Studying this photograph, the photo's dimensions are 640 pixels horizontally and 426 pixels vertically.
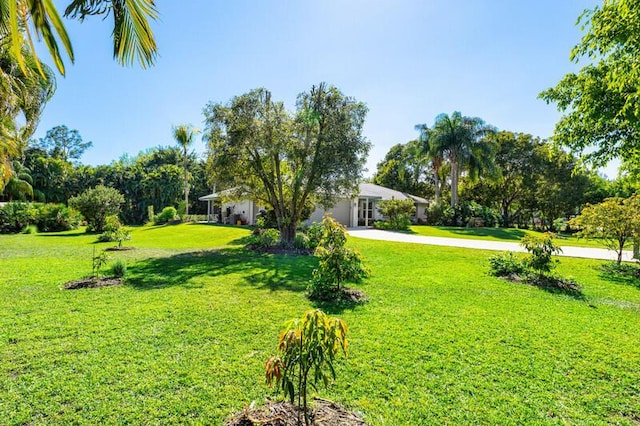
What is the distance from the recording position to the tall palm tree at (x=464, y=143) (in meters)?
27.6

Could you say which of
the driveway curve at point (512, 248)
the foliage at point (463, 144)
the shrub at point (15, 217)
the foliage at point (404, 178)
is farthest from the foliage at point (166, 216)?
the foliage at point (404, 178)

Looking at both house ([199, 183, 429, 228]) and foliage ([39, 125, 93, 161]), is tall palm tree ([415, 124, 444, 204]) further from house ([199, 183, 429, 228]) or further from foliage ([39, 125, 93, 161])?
foliage ([39, 125, 93, 161])

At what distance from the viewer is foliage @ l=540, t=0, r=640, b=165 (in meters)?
4.61

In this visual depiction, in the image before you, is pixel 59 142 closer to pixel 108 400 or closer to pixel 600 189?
pixel 108 400

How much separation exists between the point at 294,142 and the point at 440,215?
63.1 feet

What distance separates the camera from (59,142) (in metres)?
51.0

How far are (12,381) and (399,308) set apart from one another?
5428 millimetres

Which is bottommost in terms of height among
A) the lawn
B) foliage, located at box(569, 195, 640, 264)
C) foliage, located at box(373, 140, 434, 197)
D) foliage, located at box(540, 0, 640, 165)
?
the lawn

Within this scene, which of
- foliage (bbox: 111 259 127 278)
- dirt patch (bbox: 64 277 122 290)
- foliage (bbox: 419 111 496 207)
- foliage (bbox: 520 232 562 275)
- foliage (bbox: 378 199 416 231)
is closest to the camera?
dirt patch (bbox: 64 277 122 290)

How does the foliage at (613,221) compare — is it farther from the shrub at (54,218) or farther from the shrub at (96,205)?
the shrub at (54,218)

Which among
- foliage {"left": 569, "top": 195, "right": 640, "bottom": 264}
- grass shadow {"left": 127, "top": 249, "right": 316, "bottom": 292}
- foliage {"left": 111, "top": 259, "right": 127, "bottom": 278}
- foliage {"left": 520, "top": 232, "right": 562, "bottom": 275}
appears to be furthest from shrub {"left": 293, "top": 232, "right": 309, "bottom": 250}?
foliage {"left": 569, "top": 195, "right": 640, "bottom": 264}

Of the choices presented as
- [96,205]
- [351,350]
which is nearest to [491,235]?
[351,350]

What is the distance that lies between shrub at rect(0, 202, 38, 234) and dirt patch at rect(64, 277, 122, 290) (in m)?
18.8

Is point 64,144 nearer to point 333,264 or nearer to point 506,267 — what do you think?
point 333,264
